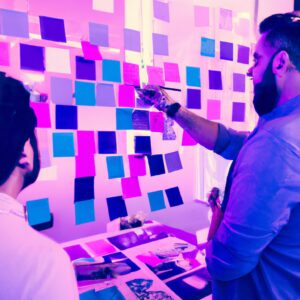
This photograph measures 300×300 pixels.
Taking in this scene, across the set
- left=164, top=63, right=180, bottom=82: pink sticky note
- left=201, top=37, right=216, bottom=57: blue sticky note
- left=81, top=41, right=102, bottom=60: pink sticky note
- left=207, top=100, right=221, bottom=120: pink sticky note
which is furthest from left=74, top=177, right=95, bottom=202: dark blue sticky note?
left=201, top=37, right=216, bottom=57: blue sticky note

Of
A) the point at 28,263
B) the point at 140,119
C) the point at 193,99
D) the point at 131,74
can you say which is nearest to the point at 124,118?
the point at 140,119

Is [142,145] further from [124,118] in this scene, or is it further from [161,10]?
[161,10]

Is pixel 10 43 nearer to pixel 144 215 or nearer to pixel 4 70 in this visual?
pixel 4 70

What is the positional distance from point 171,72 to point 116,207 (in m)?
0.65

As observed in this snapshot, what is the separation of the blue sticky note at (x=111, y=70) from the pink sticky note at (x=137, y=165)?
331 millimetres

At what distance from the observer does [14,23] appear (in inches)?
38.1

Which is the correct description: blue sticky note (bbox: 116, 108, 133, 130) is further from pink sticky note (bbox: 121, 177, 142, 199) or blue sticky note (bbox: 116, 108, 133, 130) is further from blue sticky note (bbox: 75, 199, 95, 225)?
blue sticky note (bbox: 75, 199, 95, 225)

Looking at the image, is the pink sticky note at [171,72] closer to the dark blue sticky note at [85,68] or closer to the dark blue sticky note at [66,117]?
the dark blue sticky note at [85,68]

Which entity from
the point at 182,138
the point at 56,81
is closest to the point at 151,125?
the point at 182,138

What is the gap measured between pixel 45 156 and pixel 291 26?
0.93 m

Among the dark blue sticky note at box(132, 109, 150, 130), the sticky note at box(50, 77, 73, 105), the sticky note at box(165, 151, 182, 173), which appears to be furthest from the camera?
the sticky note at box(165, 151, 182, 173)

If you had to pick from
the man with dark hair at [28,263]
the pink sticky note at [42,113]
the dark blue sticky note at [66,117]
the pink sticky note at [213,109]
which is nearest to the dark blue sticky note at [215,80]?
the pink sticky note at [213,109]

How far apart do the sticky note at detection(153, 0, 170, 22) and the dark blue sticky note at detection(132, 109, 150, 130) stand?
0.42 meters

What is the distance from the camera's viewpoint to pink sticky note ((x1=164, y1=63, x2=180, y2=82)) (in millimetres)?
1344
